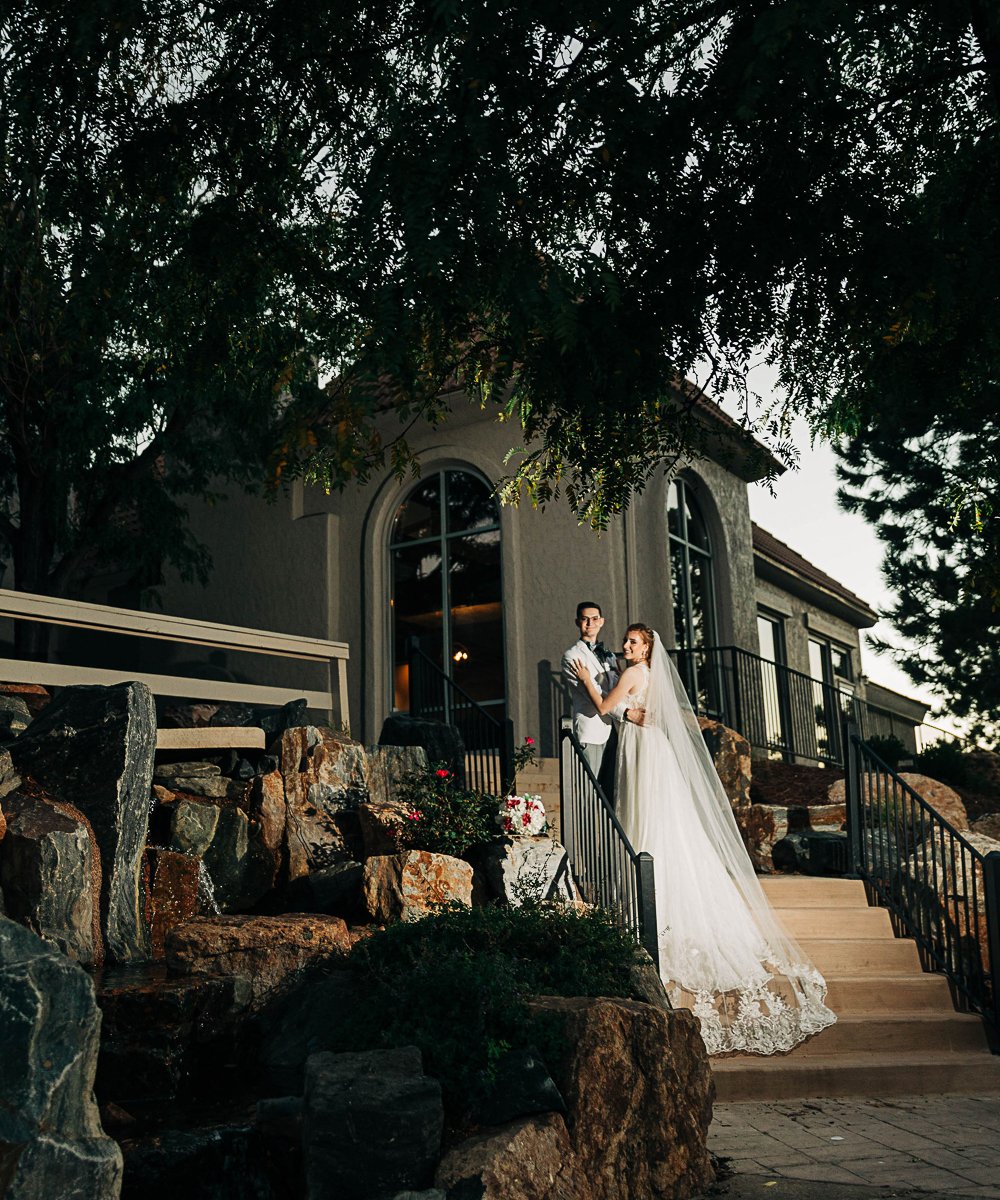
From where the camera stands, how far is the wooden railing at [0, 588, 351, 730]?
10258 millimetres

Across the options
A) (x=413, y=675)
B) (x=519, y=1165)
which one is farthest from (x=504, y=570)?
(x=519, y=1165)

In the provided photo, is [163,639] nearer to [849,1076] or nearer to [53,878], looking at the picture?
[53,878]

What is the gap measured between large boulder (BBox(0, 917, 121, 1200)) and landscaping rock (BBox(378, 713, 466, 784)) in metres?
8.18

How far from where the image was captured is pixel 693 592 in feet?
52.6

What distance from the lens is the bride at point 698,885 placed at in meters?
7.31

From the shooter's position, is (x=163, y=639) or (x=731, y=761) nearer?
(x=163, y=639)

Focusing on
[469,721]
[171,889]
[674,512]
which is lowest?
[171,889]

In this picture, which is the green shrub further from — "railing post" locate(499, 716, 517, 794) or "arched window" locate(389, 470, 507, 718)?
"railing post" locate(499, 716, 517, 794)

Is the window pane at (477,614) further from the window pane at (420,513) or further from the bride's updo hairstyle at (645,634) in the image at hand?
the bride's updo hairstyle at (645,634)

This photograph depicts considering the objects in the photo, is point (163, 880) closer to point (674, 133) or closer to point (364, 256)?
point (364, 256)

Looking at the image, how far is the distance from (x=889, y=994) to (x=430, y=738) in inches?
206

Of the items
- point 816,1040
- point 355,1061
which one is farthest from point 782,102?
point 816,1040

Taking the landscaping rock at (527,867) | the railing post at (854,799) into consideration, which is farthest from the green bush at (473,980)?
the railing post at (854,799)

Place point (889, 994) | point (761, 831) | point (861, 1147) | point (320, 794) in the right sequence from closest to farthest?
point (861, 1147), point (889, 994), point (320, 794), point (761, 831)
